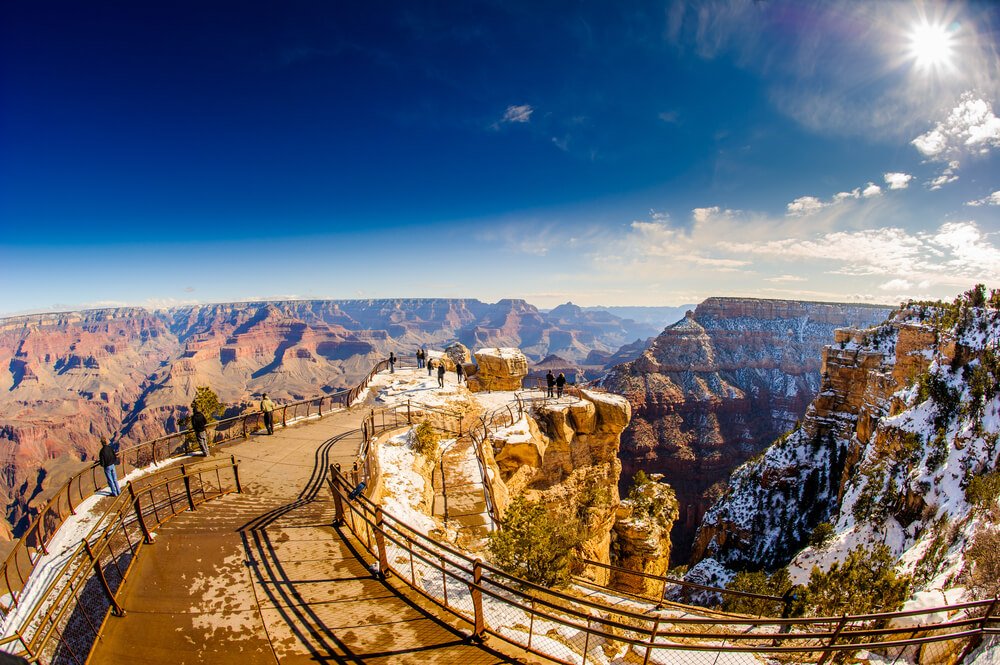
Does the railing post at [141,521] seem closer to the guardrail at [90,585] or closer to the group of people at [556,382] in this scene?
the guardrail at [90,585]

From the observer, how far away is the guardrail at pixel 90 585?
6094 mm

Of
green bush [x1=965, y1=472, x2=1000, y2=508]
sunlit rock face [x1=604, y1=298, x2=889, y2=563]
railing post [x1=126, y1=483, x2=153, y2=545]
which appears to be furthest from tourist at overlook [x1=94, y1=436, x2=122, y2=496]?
sunlit rock face [x1=604, y1=298, x2=889, y2=563]

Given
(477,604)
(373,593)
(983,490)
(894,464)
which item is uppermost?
(477,604)

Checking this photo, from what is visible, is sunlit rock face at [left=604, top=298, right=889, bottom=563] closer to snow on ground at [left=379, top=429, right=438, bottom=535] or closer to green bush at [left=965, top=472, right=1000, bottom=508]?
green bush at [left=965, top=472, right=1000, bottom=508]

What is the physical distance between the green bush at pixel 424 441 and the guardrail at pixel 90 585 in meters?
5.94

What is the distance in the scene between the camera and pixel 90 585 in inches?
299

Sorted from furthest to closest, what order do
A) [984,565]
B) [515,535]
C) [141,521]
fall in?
[984,565] → [515,535] → [141,521]

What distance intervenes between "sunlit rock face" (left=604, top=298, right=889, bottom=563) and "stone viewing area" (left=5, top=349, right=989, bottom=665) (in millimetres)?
57186

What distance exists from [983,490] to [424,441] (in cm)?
2124

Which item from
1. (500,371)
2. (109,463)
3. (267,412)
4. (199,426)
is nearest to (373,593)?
(109,463)

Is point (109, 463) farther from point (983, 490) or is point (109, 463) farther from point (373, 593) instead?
point (983, 490)

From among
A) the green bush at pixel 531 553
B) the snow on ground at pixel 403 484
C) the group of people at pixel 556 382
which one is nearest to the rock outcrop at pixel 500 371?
the group of people at pixel 556 382

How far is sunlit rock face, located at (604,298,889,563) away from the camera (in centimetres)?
8056

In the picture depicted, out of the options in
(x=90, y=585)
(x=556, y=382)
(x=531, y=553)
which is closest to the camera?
(x=90, y=585)
